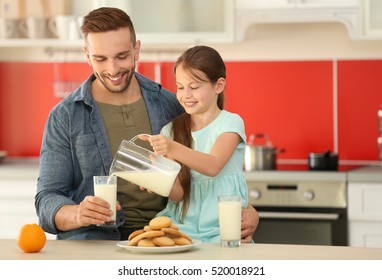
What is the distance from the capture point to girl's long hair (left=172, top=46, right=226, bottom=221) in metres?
2.73

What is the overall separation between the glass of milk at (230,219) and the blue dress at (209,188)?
0.33m

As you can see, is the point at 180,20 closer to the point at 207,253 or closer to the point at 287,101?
the point at 287,101

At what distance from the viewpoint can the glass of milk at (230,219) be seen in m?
2.34

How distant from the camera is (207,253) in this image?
2.26 m

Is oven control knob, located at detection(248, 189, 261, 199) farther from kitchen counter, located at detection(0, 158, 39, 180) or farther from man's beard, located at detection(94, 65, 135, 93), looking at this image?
man's beard, located at detection(94, 65, 135, 93)

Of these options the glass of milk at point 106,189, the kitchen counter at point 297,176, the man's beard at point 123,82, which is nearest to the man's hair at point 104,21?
the man's beard at point 123,82

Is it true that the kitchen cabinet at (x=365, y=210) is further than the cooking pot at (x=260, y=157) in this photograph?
No

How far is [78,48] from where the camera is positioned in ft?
17.6

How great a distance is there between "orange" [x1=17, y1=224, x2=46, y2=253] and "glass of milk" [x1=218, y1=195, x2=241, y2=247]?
1.64 feet

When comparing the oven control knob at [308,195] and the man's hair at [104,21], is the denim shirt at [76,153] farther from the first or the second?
the oven control knob at [308,195]

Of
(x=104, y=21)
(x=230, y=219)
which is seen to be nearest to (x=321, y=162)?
(x=104, y=21)

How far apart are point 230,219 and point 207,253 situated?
0.41 ft

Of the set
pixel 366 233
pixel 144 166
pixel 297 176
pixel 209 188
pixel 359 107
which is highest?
pixel 359 107

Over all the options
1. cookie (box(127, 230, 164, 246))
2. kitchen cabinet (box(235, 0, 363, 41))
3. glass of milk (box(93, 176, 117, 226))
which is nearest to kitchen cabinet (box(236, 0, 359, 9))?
kitchen cabinet (box(235, 0, 363, 41))
